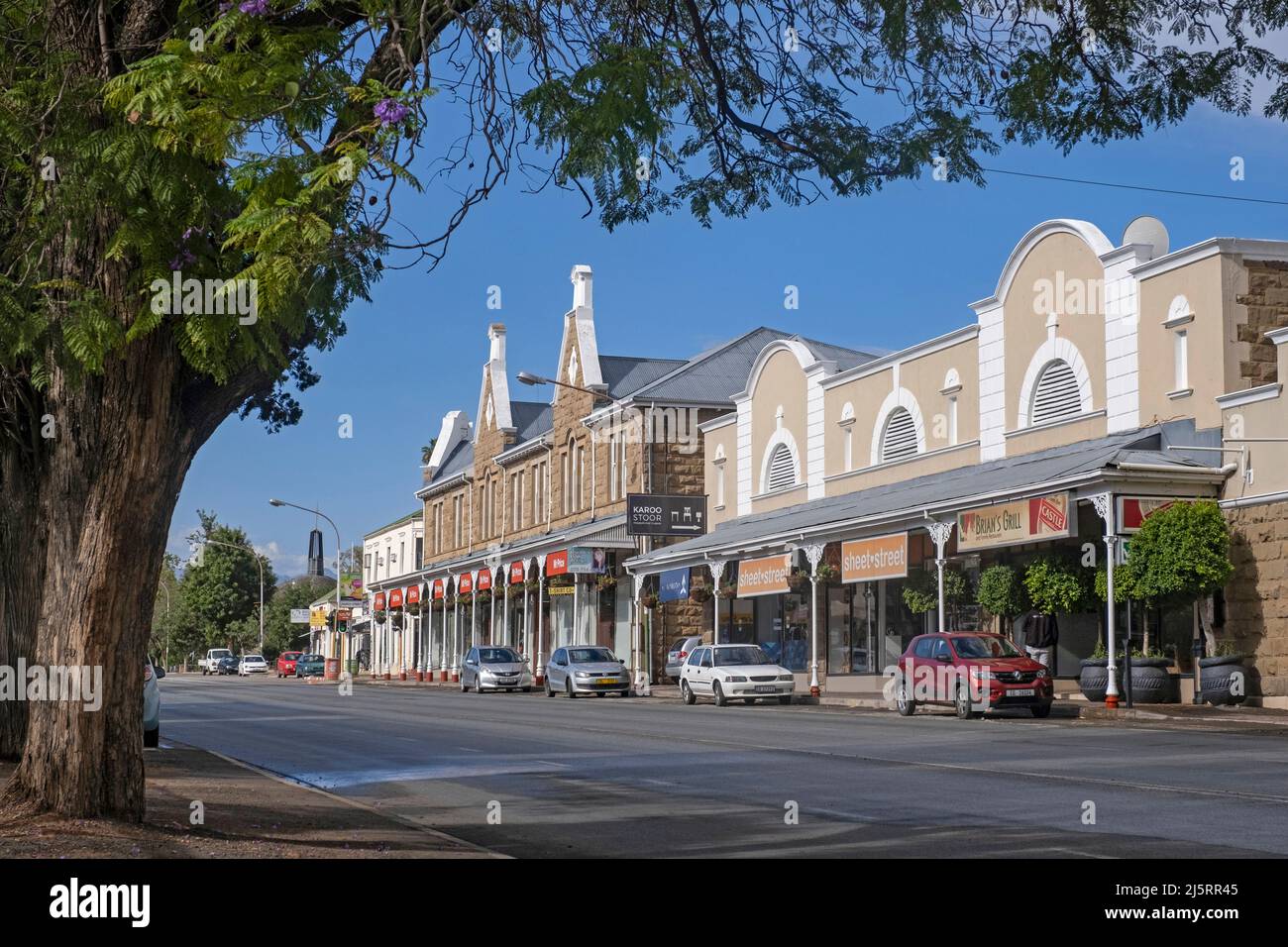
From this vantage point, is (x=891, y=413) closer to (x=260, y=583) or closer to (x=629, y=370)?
(x=629, y=370)

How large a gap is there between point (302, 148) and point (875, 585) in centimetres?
3151

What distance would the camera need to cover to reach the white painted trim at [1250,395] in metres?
26.2

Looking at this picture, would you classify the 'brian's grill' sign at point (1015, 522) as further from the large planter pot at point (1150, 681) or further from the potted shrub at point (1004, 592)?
the large planter pot at point (1150, 681)

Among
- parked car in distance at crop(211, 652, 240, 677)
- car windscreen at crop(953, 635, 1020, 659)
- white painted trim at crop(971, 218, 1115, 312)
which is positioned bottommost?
parked car in distance at crop(211, 652, 240, 677)

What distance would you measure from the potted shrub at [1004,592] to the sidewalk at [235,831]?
1920cm

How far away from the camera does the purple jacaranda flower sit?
8.19 m

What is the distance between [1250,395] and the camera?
26.8 metres

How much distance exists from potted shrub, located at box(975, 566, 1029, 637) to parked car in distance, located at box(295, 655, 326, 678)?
195ft

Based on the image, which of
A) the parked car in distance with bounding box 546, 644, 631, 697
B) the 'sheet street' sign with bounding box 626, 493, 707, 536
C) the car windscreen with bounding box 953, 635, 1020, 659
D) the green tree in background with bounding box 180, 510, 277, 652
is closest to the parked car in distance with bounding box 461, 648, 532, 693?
the parked car in distance with bounding box 546, 644, 631, 697

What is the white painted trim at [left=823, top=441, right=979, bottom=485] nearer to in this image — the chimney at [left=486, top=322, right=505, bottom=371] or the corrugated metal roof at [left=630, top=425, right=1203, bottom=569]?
the corrugated metal roof at [left=630, top=425, right=1203, bottom=569]

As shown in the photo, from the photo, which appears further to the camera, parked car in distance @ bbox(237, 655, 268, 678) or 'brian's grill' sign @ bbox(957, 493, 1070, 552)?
parked car in distance @ bbox(237, 655, 268, 678)

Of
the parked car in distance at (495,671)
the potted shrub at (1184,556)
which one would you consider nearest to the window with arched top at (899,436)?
the potted shrub at (1184,556)

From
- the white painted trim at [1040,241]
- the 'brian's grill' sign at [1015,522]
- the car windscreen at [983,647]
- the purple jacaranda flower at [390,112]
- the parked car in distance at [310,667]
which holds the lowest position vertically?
the parked car in distance at [310,667]

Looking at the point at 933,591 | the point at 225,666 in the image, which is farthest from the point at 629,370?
the point at 225,666
